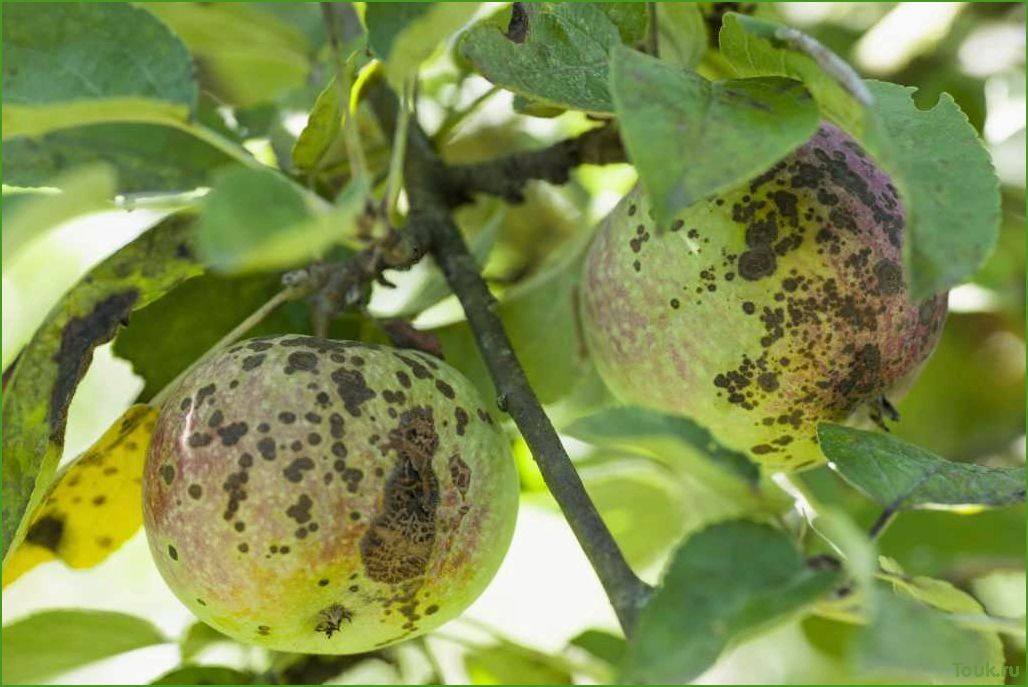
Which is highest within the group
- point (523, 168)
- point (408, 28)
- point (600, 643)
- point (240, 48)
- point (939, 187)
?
point (240, 48)

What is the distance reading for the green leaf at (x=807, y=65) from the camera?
28.0 inches

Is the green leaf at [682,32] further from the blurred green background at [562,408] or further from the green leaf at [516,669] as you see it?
the green leaf at [516,669]

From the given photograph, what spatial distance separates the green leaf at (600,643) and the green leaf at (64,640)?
41 centimetres

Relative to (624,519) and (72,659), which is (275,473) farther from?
(624,519)

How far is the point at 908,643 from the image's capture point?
0.60 metres

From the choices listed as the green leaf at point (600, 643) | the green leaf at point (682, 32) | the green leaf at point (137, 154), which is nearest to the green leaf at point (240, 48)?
the green leaf at point (137, 154)

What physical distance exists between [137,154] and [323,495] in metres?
0.46

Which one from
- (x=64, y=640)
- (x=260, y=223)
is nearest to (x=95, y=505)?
(x=64, y=640)

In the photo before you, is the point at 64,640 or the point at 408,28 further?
the point at 64,640

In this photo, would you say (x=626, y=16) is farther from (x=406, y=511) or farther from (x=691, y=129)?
(x=406, y=511)

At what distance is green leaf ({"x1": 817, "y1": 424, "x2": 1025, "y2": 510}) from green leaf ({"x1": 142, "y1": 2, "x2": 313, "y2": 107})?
81 centimetres

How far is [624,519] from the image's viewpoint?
1.38m

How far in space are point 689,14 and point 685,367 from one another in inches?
13.8

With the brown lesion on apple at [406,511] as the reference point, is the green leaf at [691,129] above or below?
above
